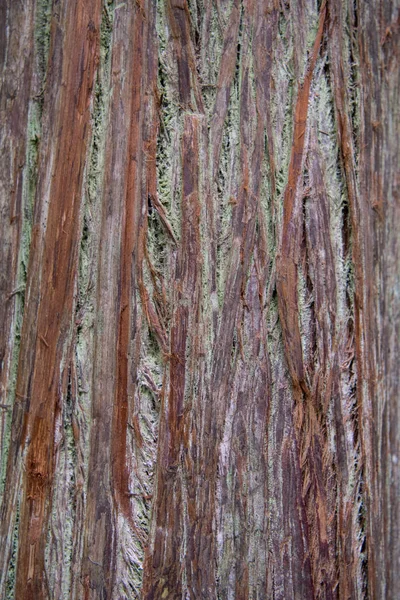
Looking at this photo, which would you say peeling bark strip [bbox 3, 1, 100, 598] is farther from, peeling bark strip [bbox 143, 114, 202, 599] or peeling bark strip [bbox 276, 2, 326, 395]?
peeling bark strip [bbox 276, 2, 326, 395]

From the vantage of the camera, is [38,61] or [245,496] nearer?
[245,496]

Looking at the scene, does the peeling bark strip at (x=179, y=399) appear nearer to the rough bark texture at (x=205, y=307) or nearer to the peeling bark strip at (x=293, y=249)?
the rough bark texture at (x=205, y=307)

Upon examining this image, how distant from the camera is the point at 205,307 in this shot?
1.19 m

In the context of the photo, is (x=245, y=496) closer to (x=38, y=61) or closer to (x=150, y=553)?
(x=150, y=553)

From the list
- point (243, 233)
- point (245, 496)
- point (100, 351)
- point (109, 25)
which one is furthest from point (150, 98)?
point (245, 496)

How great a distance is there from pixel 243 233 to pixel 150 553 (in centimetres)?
66

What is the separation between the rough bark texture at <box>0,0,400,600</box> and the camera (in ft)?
3.83

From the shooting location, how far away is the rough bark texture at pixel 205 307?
1.17m

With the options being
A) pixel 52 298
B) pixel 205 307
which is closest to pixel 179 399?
pixel 205 307

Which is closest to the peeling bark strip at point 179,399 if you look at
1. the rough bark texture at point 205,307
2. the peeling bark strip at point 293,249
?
the rough bark texture at point 205,307

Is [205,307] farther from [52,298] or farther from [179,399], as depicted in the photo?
[52,298]

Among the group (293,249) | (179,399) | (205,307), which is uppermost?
(293,249)

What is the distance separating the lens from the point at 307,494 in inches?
46.3

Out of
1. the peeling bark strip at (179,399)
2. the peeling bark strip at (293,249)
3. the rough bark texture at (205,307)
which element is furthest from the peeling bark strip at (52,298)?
the peeling bark strip at (293,249)
